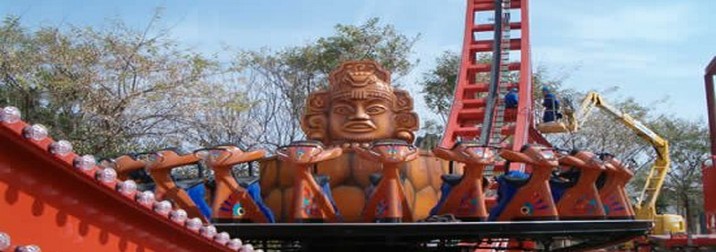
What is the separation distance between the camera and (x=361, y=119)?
9250 mm

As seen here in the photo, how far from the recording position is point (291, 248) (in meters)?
9.93

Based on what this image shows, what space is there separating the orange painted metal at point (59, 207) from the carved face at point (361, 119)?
5.06m

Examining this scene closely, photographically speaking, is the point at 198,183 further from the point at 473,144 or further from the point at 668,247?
the point at 668,247

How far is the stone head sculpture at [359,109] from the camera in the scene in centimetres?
927

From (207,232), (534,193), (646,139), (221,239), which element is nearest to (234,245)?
(221,239)

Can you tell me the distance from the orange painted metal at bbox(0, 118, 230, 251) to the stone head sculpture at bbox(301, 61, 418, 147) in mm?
5095

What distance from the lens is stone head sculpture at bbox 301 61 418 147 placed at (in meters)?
9.27

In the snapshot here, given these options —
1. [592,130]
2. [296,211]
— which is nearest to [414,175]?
[296,211]

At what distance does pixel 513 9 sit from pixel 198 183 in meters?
16.2

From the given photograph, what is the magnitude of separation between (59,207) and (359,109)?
230 inches

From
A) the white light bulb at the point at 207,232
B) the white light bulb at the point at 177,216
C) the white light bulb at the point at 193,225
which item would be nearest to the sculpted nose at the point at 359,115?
the white light bulb at the point at 207,232

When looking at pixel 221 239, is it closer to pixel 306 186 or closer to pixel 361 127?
pixel 306 186

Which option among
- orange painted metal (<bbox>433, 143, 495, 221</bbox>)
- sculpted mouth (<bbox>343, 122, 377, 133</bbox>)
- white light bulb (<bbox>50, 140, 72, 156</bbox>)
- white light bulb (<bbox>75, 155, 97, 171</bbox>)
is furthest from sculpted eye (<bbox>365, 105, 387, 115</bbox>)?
white light bulb (<bbox>50, 140, 72, 156</bbox>)

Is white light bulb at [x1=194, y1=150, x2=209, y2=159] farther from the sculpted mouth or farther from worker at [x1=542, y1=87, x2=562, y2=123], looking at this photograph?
worker at [x1=542, y1=87, x2=562, y2=123]
